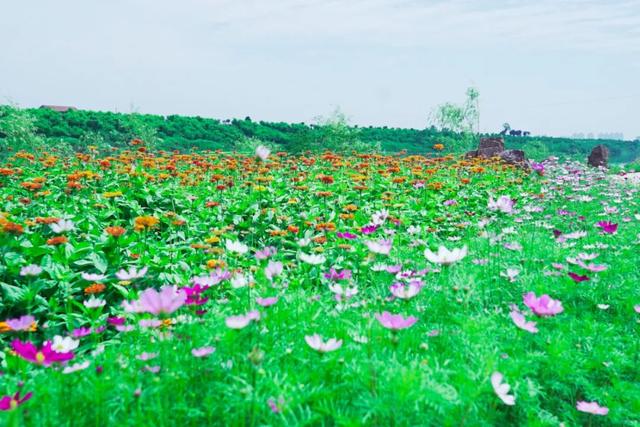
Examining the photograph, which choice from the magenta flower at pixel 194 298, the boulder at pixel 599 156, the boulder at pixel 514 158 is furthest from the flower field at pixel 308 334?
the boulder at pixel 599 156

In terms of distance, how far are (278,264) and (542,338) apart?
123 cm

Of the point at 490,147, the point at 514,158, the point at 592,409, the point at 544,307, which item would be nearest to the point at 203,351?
the point at 544,307

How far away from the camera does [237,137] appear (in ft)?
68.2

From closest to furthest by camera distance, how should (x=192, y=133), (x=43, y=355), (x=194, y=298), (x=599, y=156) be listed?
(x=43, y=355)
(x=194, y=298)
(x=599, y=156)
(x=192, y=133)

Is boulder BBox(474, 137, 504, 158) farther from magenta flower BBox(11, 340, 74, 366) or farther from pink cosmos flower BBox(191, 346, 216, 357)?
magenta flower BBox(11, 340, 74, 366)

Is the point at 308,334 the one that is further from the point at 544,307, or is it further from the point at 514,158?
the point at 514,158

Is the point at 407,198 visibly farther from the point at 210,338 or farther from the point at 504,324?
the point at 210,338

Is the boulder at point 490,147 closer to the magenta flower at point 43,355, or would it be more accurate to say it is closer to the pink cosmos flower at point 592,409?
the pink cosmos flower at point 592,409

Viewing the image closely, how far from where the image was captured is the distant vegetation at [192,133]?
40.8ft

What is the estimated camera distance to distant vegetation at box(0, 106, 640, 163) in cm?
1242

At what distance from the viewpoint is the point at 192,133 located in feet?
66.0

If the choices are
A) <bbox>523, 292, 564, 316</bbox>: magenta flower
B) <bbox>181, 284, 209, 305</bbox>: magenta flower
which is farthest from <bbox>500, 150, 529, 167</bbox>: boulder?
<bbox>181, 284, 209, 305</bbox>: magenta flower

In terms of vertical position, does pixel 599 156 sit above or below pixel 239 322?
below

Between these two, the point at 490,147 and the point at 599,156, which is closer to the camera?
the point at 490,147
